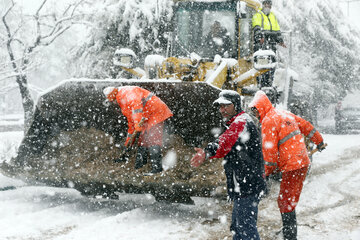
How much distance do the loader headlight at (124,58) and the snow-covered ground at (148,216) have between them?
7.73 ft

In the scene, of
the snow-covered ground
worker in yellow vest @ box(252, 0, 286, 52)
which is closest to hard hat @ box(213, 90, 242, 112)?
the snow-covered ground

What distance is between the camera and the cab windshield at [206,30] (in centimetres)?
684

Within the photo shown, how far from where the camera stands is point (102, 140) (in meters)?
5.63

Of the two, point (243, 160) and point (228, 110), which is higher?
point (228, 110)

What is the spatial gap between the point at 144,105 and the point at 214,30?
Answer: 249 centimetres

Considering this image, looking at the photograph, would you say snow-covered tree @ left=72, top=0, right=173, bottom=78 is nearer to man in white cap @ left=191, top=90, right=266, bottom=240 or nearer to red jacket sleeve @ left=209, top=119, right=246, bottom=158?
man in white cap @ left=191, top=90, right=266, bottom=240

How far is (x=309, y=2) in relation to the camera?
21625 mm

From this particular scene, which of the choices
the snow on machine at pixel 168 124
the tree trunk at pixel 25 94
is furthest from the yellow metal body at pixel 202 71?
the tree trunk at pixel 25 94

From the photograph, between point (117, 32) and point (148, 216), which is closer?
point (148, 216)

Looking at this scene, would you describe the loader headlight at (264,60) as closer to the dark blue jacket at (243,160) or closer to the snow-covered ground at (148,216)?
the snow-covered ground at (148,216)

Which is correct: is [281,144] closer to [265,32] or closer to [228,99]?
[228,99]

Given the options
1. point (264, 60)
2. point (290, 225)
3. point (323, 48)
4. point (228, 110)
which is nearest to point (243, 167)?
point (228, 110)

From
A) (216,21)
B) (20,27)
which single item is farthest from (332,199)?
(20,27)

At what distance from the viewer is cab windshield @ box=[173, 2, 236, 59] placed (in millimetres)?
6840
